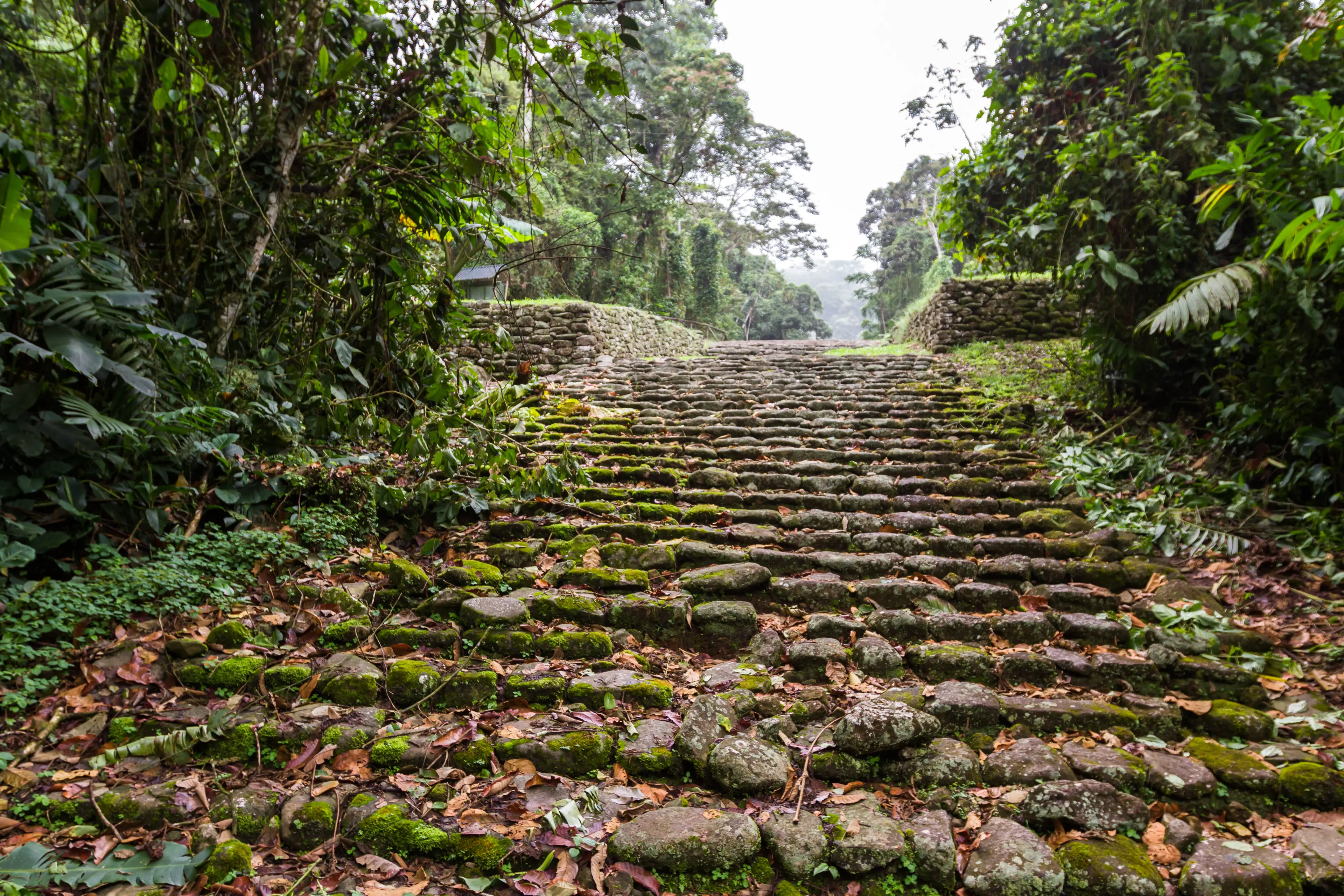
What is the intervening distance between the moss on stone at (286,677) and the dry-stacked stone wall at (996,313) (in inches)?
333

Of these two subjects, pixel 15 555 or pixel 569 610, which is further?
pixel 569 610

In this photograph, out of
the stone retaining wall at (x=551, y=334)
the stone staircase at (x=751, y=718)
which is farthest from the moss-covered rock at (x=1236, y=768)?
the stone retaining wall at (x=551, y=334)

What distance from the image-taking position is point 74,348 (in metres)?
2.22

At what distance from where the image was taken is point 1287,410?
3.20m

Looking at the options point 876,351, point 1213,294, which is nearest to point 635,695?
point 1213,294

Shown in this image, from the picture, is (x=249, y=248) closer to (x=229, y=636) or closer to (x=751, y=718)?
(x=229, y=636)

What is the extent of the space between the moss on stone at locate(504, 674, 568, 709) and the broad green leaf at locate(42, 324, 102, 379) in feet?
6.06

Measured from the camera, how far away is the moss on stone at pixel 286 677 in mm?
2191

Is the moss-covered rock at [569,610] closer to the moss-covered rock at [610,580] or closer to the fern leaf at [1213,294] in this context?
the moss-covered rock at [610,580]

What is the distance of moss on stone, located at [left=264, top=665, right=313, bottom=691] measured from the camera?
7.19 ft

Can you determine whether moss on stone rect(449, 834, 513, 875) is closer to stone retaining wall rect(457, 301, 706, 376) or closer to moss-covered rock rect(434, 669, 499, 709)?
moss-covered rock rect(434, 669, 499, 709)

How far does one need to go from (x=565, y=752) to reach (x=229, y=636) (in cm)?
146

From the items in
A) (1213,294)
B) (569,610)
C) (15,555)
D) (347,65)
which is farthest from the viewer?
(1213,294)

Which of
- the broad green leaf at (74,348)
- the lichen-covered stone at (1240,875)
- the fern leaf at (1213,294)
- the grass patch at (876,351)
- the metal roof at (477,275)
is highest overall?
the metal roof at (477,275)
